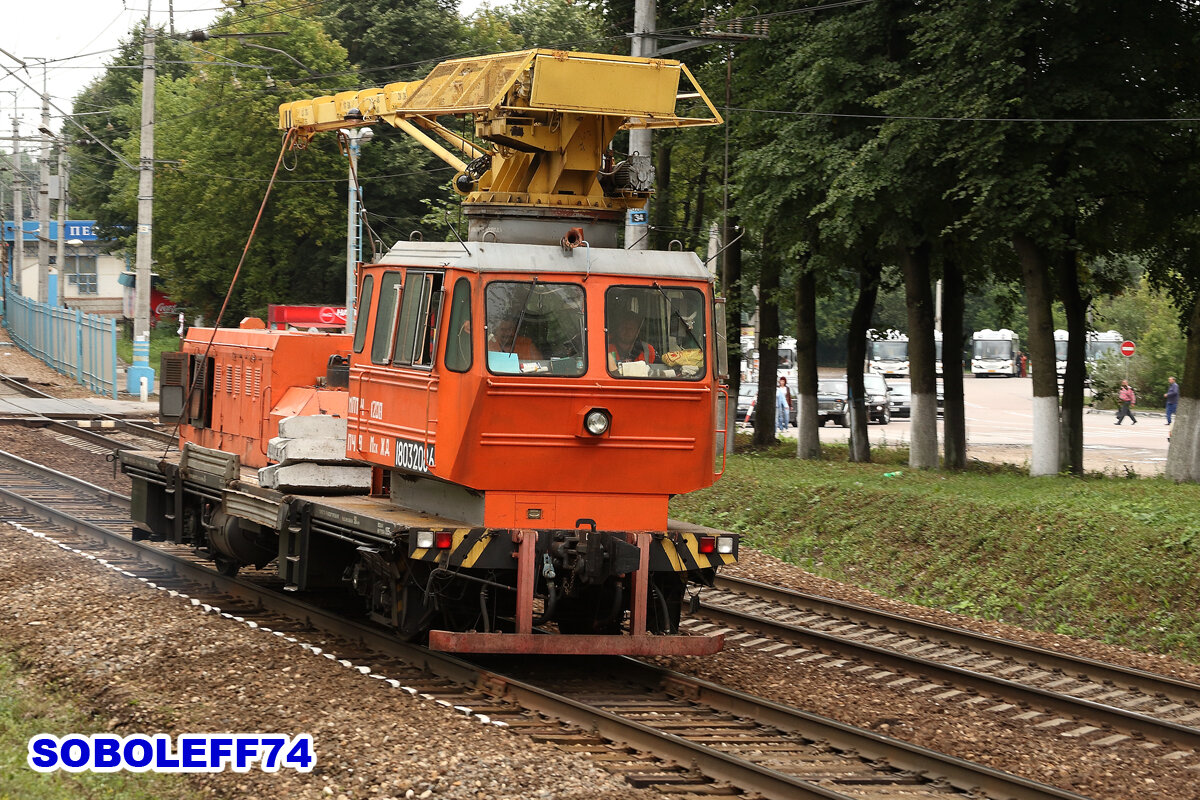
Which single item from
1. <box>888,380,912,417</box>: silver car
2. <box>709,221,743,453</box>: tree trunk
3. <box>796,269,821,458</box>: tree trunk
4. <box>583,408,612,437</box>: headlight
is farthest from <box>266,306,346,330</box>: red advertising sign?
<box>888,380,912,417</box>: silver car

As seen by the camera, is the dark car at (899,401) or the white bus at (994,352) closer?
the dark car at (899,401)

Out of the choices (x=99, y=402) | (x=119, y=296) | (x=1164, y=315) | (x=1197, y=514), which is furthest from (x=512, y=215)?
(x=119, y=296)

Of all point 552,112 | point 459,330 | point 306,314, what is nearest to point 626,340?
point 459,330

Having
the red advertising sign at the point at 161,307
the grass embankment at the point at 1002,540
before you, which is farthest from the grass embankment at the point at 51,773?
the red advertising sign at the point at 161,307

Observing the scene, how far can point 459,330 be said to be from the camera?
1033 centimetres

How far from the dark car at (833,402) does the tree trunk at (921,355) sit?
71.1 feet

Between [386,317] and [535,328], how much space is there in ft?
5.34

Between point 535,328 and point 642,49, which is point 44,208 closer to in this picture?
point 642,49

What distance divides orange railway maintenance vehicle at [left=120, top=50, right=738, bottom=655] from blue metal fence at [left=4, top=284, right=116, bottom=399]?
93.7 feet

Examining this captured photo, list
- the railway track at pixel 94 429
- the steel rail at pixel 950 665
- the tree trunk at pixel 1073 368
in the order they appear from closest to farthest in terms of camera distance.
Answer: the steel rail at pixel 950 665
the tree trunk at pixel 1073 368
the railway track at pixel 94 429

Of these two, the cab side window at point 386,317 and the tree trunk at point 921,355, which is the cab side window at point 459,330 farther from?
the tree trunk at point 921,355

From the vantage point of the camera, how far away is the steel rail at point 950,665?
984cm

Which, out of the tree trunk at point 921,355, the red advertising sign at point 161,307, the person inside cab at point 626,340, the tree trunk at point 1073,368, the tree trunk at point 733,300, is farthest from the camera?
the red advertising sign at point 161,307

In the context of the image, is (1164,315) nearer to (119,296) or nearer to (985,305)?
(985,305)
